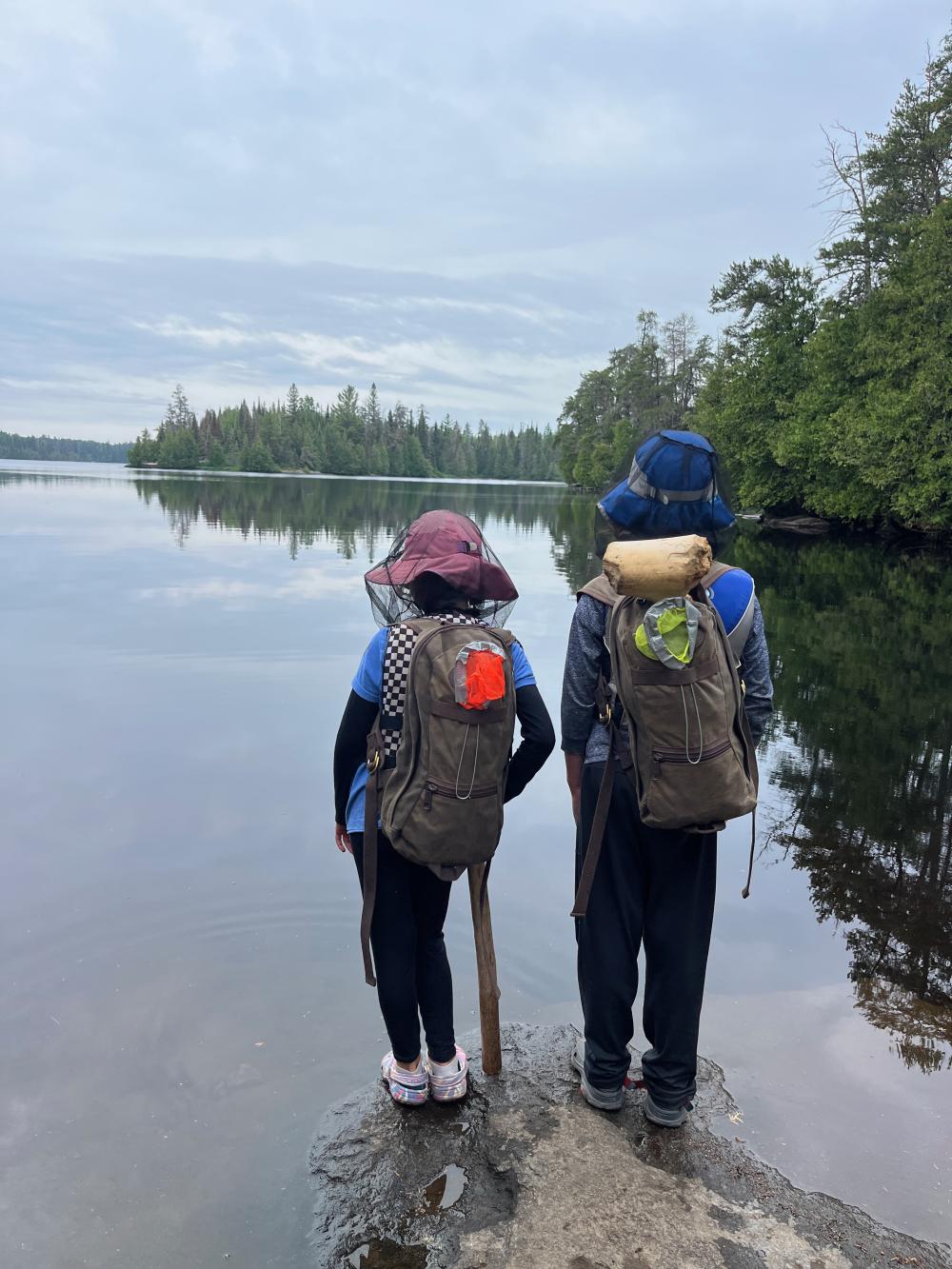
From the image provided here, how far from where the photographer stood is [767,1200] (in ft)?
9.24

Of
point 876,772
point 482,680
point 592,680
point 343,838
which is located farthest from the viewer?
point 876,772

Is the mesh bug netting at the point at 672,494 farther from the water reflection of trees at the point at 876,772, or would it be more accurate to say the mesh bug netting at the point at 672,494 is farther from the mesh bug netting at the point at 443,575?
the water reflection of trees at the point at 876,772

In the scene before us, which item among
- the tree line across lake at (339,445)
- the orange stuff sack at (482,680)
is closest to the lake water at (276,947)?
the orange stuff sack at (482,680)

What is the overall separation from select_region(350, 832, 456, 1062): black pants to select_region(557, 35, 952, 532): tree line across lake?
19.4 meters

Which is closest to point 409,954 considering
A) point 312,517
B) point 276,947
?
point 276,947

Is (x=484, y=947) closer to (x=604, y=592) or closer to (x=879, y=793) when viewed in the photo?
(x=604, y=592)

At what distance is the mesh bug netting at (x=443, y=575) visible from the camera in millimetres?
2973

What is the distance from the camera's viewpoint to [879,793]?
6.94m

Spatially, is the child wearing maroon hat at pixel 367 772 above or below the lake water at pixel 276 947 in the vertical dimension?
above

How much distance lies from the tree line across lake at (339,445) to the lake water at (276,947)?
5281 inches

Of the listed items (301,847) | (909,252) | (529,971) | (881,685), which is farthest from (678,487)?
(909,252)

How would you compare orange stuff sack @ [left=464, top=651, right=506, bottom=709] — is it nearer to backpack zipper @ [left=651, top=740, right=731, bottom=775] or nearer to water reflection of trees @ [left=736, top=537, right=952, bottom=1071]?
backpack zipper @ [left=651, top=740, right=731, bottom=775]

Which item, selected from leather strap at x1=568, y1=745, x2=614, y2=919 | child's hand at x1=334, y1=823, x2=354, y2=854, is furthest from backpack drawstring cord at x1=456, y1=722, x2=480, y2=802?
child's hand at x1=334, y1=823, x2=354, y2=854

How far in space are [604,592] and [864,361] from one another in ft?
113
